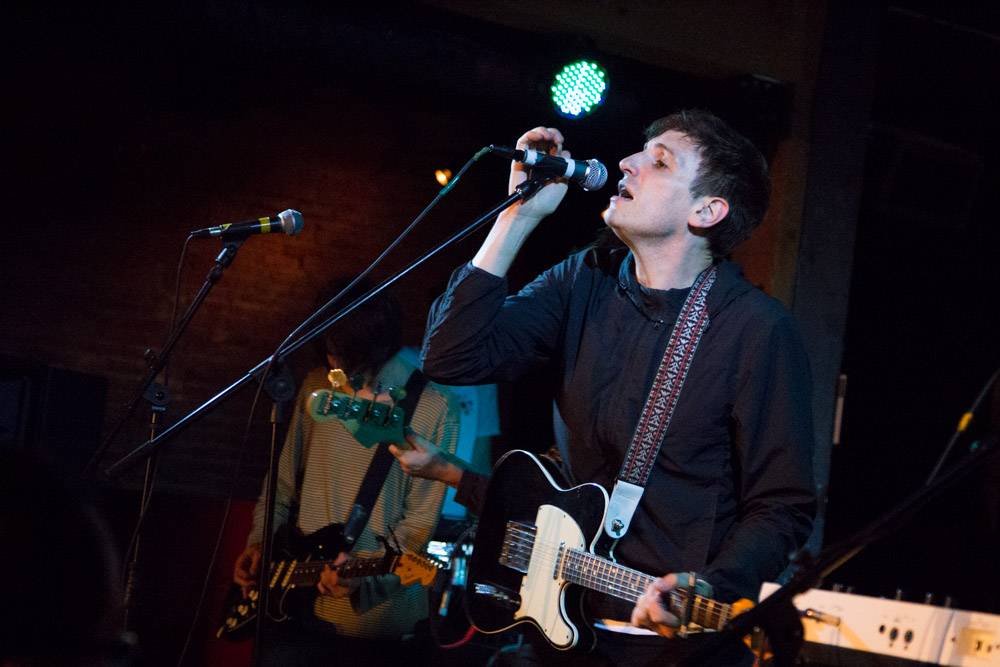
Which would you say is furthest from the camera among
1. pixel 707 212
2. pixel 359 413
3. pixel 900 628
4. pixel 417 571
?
pixel 417 571

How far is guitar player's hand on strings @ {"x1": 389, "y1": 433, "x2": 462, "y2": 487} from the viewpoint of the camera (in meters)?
3.97

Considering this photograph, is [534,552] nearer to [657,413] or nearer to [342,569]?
[657,413]

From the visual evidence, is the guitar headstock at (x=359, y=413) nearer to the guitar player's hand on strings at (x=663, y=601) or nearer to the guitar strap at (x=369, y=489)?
the guitar strap at (x=369, y=489)

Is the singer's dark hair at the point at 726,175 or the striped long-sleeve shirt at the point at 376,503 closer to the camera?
the singer's dark hair at the point at 726,175

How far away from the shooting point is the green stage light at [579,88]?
4.77m

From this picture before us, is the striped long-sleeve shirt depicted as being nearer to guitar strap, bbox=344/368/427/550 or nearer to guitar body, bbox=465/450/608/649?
guitar strap, bbox=344/368/427/550

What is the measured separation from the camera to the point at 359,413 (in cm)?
380

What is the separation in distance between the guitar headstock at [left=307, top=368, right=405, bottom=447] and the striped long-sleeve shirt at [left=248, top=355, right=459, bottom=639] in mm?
307

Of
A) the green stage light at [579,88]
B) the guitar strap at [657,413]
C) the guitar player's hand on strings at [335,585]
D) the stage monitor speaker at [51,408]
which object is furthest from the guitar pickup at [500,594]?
the green stage light at [579,88]

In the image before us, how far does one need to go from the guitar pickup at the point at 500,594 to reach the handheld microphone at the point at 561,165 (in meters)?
1.14

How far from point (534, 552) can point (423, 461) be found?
1419mm

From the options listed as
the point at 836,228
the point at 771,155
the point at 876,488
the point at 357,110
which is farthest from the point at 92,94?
the point at 876,488

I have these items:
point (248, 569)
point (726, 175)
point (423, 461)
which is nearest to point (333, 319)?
point (726, 175)

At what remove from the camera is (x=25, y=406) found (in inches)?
167
